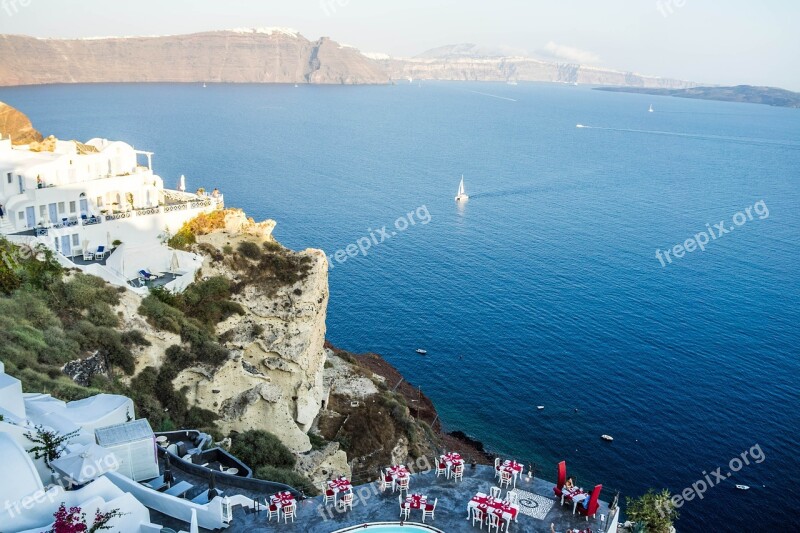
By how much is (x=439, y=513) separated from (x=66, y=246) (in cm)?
2937

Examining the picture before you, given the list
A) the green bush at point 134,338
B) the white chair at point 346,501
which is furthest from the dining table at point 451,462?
the green bush at point 134,338

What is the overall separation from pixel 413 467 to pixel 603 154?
138 metres

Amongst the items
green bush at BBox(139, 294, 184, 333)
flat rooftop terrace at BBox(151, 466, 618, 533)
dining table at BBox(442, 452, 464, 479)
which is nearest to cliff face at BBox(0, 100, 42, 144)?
green bush at BBox(139, 294, 184, 333)

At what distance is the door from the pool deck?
2429 centimetres

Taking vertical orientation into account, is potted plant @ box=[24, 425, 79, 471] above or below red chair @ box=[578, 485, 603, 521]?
above

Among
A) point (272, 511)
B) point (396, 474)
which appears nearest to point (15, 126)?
point (272, 511)

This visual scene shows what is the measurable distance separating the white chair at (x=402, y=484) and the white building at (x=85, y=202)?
2206 centimetres

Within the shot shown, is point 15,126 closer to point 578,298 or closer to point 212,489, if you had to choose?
point 212,489

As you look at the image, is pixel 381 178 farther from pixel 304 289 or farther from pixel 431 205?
pixel 304 289

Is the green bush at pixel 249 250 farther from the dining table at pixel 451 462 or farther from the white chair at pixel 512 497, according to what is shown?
the white chair at pixel 512 497

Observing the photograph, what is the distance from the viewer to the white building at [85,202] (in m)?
39.1

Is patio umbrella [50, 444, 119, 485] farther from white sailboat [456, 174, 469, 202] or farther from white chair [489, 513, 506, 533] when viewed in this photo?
white sailboat [456, 174, 469, 202]

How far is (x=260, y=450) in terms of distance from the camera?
36.5m

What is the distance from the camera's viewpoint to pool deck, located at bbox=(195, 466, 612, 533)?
21.3 meters
